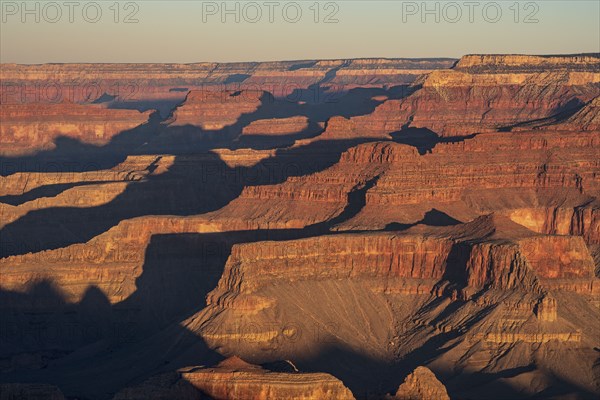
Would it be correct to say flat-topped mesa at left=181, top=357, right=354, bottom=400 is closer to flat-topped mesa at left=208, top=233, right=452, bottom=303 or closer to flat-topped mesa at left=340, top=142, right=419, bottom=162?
flat-topped mesa at left=208, top=233, right=452, bottom=303

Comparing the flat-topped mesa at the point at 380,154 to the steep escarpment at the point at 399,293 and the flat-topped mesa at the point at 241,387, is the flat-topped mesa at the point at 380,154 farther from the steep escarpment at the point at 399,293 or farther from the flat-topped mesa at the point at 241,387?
the flat-topped mesa at the point at 241,387

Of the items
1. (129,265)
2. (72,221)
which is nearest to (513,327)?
(129,265)

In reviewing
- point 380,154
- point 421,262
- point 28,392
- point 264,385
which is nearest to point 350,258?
point 421,262

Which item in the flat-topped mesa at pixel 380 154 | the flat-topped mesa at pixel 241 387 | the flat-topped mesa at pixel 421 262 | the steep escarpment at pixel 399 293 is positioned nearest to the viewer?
the flat-topped mesa at pixel 241 387

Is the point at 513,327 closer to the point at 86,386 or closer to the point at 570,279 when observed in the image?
the point at 570,279

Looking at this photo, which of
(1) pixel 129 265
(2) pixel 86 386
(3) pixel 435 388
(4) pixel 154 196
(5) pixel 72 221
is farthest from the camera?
(4) pixel 154 196

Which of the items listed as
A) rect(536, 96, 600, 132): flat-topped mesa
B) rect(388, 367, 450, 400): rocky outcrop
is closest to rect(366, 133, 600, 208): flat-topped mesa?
rect(536, 96, 600, 132): flat-topped mesa

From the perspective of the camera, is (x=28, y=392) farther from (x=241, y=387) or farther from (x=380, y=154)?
(x=380, y=154)

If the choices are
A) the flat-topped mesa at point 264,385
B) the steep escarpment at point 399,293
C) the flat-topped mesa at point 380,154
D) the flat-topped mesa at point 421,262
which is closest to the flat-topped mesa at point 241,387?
the flat-topped mesa at point 264,385
